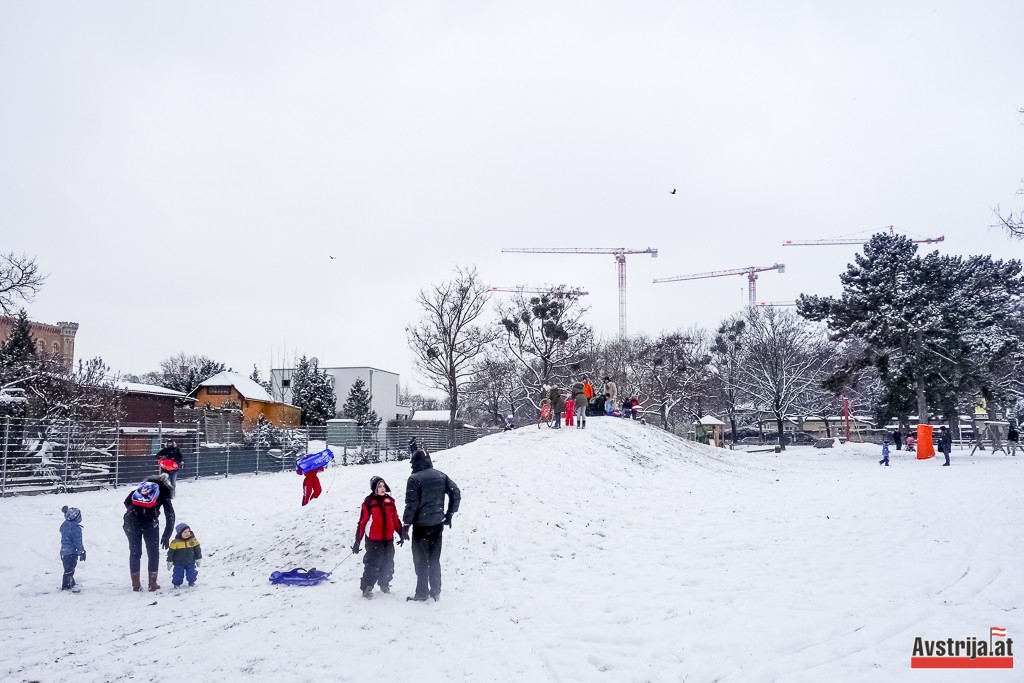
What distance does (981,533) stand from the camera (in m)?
12.3

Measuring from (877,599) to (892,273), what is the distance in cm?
3681

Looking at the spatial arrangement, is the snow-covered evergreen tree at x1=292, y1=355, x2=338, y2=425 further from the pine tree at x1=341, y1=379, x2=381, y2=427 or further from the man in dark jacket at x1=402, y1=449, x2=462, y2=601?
the man in dark jacket at x1=402, y1=449, x2=462, y2=601

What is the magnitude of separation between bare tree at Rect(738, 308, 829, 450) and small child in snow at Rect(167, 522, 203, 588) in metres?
44.1

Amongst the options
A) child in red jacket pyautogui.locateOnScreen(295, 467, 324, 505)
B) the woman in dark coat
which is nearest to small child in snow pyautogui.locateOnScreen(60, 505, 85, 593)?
the woman in dark coat

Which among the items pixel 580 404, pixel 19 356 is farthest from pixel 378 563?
pixel 19 356

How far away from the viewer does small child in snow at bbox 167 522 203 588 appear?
33.6 ft

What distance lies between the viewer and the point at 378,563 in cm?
926

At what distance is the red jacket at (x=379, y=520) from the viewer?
30.2ft

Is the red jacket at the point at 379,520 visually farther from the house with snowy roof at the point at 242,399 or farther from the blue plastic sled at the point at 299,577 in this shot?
the house with snowy roof at the point at 242,399

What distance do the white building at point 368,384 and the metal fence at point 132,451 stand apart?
3879 cm

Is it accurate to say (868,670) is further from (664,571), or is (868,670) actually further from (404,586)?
(404,586)

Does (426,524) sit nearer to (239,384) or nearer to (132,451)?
(132,451)

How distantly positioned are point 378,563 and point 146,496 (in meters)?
3.78

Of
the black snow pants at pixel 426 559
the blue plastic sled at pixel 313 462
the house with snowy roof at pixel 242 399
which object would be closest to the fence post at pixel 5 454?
the blue plastic sled at pixel 313 462
